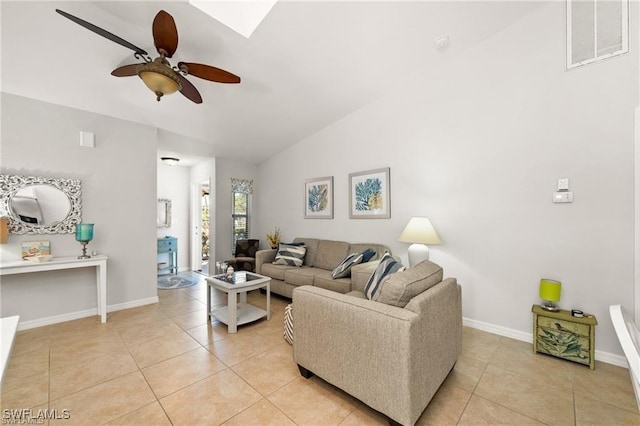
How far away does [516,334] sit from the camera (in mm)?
2594

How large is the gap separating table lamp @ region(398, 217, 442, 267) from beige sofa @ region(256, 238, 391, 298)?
0.52 metres

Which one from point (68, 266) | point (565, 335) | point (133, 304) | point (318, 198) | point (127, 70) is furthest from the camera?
point (318, 198)

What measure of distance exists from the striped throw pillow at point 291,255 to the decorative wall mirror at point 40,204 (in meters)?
2.61

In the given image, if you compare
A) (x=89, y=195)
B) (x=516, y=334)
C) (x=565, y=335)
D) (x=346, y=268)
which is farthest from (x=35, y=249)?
(x=565, y=335)

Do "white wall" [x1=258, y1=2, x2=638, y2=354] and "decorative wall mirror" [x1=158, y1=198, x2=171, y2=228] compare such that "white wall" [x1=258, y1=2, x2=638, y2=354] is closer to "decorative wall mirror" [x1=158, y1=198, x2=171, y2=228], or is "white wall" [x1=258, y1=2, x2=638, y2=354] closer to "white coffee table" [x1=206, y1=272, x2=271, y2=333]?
"white coffee table" [x1=206, y1=272, x2=271, y2=333]

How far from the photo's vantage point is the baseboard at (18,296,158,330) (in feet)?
9.32

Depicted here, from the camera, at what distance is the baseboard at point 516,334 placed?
7.00 feet

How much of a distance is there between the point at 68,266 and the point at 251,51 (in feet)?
10.1

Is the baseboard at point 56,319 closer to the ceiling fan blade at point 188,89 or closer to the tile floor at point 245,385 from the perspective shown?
the tile floor at point 245,385

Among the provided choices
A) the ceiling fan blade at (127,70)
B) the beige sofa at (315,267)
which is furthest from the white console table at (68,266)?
the ceiling fan blade at (127,70)

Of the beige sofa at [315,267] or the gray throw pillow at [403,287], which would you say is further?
the beige sofa at [315,267]

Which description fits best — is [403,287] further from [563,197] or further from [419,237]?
[563,197]

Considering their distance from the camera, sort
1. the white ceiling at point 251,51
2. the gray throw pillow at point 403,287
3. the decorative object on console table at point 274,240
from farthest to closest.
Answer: the decorative object on console table at point 274,240, the white ceiling at point 251,51, the gray throw pillow at point 403,287

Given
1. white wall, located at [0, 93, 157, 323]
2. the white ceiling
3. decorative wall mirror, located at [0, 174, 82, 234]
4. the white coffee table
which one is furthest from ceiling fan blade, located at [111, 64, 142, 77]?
the white coffee table
